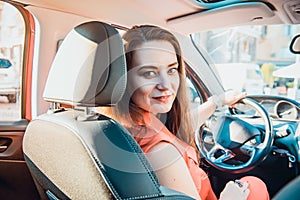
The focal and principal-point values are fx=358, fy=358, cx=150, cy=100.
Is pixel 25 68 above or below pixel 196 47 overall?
below

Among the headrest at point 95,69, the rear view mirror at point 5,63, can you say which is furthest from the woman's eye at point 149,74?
the rear view mirror at point 5,63

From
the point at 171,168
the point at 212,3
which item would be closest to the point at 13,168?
the point at 171,168

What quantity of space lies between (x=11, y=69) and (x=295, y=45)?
1.60m

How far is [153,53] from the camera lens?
1552 mm

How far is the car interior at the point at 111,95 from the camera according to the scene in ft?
3.91

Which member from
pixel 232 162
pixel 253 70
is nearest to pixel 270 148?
pixel 232 162

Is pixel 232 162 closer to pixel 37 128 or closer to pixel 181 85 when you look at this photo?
pixel 181 85

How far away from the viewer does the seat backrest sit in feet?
3.49

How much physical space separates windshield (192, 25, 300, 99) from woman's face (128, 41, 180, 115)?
0.73 metres

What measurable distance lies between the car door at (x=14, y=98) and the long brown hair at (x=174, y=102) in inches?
27.2

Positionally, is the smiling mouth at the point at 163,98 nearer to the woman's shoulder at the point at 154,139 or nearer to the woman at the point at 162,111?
the woman at the point at 162,111

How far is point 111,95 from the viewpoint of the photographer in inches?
46.2

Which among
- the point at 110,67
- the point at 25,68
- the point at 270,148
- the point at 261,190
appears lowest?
the point at 261,190

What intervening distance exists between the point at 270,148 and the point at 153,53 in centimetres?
95
